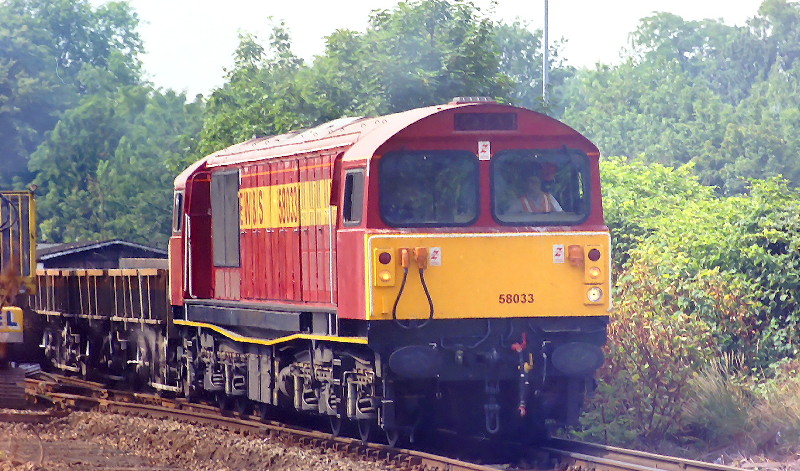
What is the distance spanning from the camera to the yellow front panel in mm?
12031

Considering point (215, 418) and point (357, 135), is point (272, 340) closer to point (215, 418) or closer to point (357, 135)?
point (215, 418)

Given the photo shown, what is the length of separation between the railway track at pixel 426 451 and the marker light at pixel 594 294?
1.46m

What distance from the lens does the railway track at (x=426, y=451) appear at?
38.2 ft

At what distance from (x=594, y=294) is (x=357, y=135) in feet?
9.82

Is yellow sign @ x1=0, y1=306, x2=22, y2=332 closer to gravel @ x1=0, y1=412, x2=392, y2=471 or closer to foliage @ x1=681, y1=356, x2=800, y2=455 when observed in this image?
gravel @ x1=0, y1=412, x2=392, y2=471

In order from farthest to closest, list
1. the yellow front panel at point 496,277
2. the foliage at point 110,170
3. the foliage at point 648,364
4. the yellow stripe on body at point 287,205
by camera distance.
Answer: the foliage at point 110,170, the foliage at point 648,364, the yellow stripe on body at point 287,205, the yellow front panel at point 496,277

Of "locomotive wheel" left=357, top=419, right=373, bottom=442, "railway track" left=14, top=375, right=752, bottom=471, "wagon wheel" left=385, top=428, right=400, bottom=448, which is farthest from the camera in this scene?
"locomotive wheel" left=357, top=419, right=373, bottom=442

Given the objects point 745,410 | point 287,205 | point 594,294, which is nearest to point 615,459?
point 594,294

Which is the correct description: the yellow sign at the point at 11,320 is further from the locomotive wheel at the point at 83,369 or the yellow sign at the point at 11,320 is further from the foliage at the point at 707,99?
the foliage at the point at 707,99

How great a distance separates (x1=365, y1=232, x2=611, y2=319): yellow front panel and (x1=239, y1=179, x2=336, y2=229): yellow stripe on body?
1399 mm

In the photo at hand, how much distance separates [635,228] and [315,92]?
8325 millimetres

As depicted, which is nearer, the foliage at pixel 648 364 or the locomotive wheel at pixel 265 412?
the foliage at pixel 648 364

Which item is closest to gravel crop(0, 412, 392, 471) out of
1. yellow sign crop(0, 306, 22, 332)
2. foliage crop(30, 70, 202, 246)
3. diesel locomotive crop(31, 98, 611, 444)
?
diesel locomotive crop(31, 98, 611, 444)

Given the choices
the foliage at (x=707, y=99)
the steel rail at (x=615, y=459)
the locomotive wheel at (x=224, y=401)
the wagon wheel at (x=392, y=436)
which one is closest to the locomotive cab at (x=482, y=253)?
the wagon wheel at (x=392, y=436)
